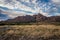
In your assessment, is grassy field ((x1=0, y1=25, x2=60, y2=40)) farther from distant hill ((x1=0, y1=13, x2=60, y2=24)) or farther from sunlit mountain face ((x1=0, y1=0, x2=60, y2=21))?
sunlit mountain face ((x1=0, y1=0, x2=60, y2=21))

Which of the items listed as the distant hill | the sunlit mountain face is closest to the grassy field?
the distant hill

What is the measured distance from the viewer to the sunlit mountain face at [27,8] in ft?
10.3

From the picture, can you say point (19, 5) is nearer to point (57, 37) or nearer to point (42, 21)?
point (42, 21)

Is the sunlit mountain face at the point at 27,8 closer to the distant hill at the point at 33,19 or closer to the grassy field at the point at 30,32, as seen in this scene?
the distant hill at the point at 33,19

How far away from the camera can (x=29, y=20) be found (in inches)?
124

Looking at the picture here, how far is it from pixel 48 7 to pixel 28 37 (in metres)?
0.74

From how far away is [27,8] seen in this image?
3205 mm

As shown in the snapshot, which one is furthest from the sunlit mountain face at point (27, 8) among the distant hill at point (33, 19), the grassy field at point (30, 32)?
the grassy field at point (30, 32)

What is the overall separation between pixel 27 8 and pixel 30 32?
0.51 m

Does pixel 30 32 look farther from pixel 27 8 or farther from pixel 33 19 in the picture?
pixel 27 8

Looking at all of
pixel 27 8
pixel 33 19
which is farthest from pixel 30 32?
pixel 27 8

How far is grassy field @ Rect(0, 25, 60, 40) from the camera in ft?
10.00

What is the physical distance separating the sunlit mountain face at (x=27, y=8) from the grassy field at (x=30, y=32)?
0.81 ft

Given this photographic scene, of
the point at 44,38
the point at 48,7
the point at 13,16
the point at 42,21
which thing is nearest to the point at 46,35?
the point at 44,38
